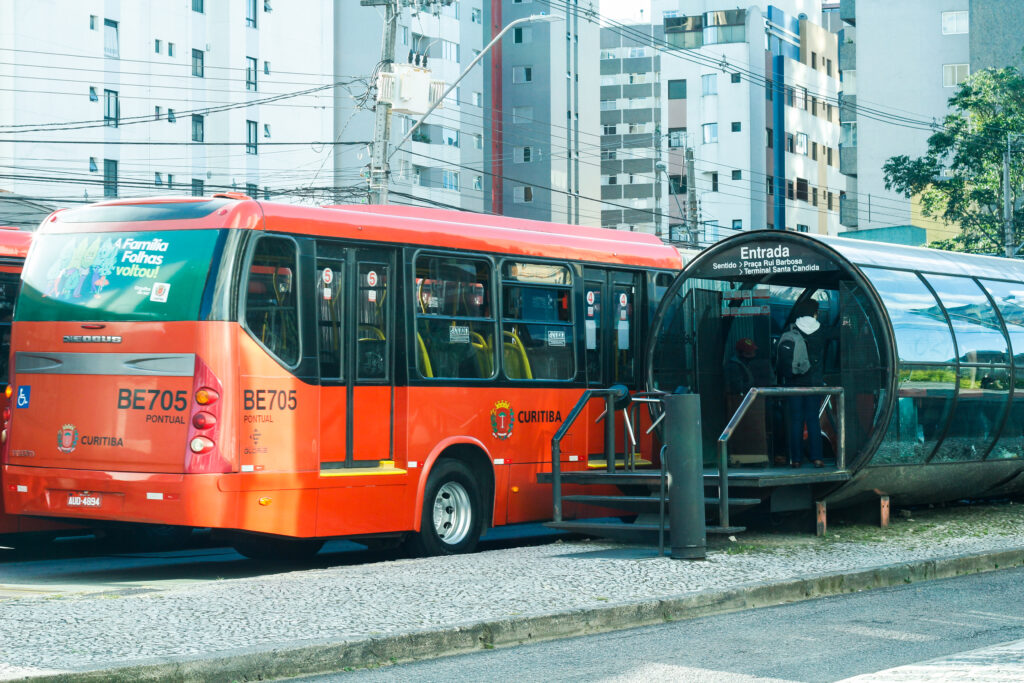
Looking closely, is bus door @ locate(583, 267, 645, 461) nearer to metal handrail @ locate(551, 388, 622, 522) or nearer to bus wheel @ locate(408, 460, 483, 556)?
metal handrail @ locate(551, 388, 622, 522)

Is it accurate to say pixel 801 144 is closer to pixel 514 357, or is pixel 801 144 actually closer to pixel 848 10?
pixel 848 10

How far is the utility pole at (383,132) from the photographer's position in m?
27.9

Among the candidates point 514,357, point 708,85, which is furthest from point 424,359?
point 708,85

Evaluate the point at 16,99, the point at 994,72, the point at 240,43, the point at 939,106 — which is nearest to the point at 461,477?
the point at 994,72

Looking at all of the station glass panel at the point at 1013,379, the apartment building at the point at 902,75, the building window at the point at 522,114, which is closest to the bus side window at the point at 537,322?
the station glass panel at the point at 1013,379

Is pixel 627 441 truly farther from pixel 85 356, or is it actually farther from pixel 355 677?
pixel 355 677

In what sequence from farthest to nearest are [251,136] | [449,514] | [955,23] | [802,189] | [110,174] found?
[802,189] < [955,23] < [251,136] < [110,174] < [449,514]

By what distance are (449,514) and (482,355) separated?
1.55 m

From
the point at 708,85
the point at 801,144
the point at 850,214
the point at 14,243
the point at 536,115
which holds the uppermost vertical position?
the point at 708,85

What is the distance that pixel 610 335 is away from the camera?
52.9 ft

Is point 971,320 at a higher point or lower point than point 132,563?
higher

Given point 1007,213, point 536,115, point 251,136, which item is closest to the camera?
point 1007,213

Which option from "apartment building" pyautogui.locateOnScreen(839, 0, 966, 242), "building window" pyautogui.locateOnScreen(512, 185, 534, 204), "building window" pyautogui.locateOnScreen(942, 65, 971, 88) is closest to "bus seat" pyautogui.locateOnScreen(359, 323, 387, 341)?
"apartment building" pyautogui.locateOnScreen(839, 0, 966, 242)

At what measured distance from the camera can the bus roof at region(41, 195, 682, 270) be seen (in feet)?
39.6
